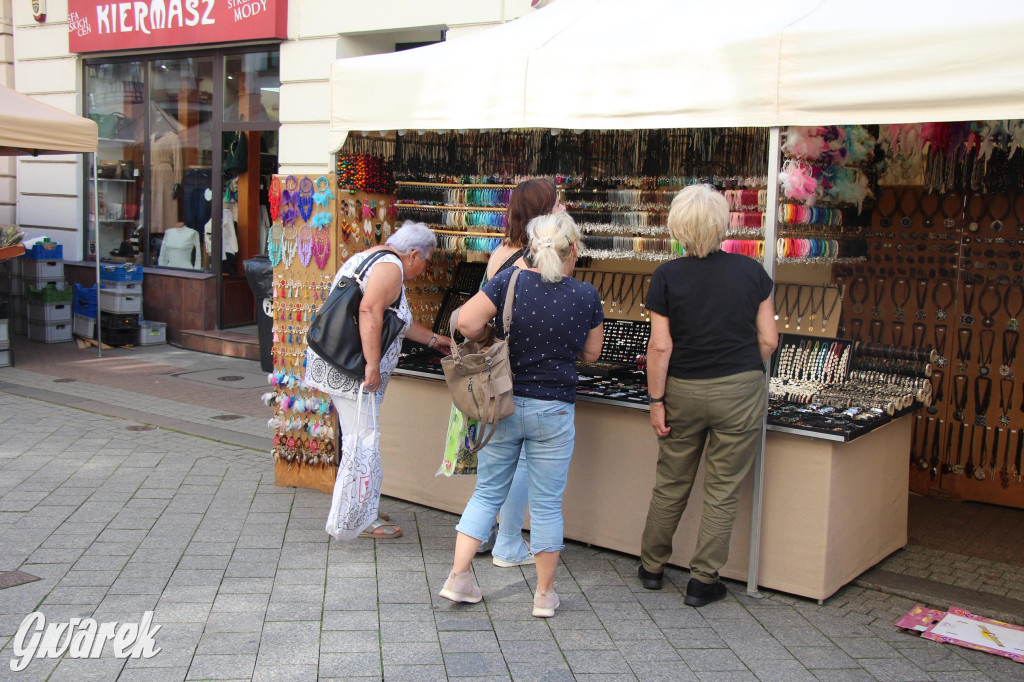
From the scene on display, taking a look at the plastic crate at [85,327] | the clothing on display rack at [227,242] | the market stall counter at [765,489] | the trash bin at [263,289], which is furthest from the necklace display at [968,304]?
the plastic crate at [85,327]

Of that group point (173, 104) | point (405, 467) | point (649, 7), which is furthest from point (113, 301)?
point (649, 7)

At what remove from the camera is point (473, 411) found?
3.88 meters

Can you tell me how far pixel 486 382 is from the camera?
384cm

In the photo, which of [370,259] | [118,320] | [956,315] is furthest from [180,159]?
[956,315]

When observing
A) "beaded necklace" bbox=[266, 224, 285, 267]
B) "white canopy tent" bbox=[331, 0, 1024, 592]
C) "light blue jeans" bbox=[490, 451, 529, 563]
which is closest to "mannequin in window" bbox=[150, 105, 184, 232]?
"beaded necklace" bbox=[266, 224, 285, 267]

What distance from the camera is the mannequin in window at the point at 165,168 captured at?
38.3ft

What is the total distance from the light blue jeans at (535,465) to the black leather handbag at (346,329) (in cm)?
89

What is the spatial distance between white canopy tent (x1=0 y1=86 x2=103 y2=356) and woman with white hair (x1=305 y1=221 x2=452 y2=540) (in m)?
4.76

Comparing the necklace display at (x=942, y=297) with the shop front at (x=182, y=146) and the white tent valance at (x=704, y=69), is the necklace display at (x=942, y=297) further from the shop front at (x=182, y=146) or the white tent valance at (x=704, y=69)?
the shop front at (x=182, y=146)

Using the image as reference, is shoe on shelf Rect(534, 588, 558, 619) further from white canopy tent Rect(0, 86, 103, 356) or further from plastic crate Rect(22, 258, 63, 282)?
plastic crate Rect(22, 258, 63, 282)

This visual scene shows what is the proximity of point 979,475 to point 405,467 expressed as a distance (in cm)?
335

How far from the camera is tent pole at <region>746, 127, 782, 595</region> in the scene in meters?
3.99

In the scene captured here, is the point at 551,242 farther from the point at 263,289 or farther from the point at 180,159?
the point at 180,159

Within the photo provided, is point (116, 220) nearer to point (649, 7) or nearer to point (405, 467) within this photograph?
point (405, 467)
